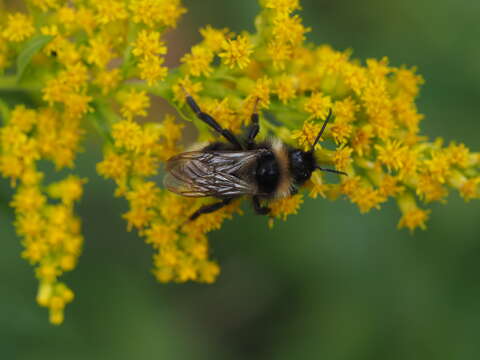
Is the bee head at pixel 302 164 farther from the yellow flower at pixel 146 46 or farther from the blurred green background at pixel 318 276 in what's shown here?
the blurred green background at pixel 318 276

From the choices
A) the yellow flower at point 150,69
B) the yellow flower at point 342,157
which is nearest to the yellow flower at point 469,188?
the yellow flower at point 342,157

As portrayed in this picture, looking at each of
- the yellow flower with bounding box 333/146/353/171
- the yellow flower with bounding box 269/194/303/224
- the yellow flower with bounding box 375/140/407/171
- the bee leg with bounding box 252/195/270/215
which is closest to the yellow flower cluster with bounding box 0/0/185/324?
the bee leg with bounding box 252/195/270/215

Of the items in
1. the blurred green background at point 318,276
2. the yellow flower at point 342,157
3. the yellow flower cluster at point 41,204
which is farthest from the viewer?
the blurred green background at point 318,276

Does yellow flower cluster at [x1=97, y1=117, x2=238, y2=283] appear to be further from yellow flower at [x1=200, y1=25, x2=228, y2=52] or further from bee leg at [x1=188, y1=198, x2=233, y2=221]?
yellow flower at [x1=200, y1=25, x2=228, y2=52]

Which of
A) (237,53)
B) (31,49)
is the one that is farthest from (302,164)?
(31,49)

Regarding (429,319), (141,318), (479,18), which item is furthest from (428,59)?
(141,318)

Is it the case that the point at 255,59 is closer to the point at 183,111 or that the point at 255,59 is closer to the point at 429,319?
the point at 183,111
